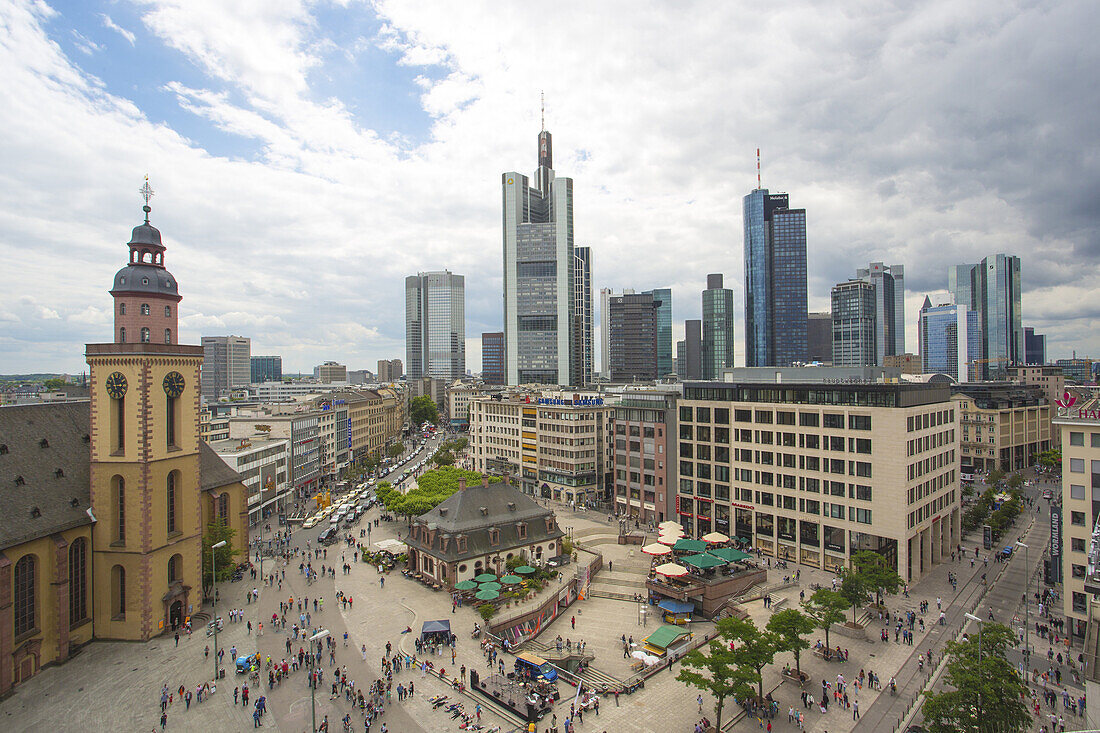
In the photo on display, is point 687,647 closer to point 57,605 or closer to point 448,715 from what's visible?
point 448,715

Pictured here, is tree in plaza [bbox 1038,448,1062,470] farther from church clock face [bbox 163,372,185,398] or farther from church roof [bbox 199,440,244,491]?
church clock face [bbox 163,372,185,398]

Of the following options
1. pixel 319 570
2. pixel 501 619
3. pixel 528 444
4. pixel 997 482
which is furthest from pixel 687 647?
pixel 997 482

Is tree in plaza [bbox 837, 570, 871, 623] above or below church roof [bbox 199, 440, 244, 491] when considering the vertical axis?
below

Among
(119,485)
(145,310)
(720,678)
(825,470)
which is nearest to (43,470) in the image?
(119,485)

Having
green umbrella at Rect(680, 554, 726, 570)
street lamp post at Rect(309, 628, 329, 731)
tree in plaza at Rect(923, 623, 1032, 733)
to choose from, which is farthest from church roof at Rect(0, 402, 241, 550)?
tree in plaza at Rect(923, 623, 1032, 733)

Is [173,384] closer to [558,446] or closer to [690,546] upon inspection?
[690,546]

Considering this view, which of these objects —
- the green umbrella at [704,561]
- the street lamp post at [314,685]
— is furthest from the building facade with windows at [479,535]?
the green umbrella at [704,561]
